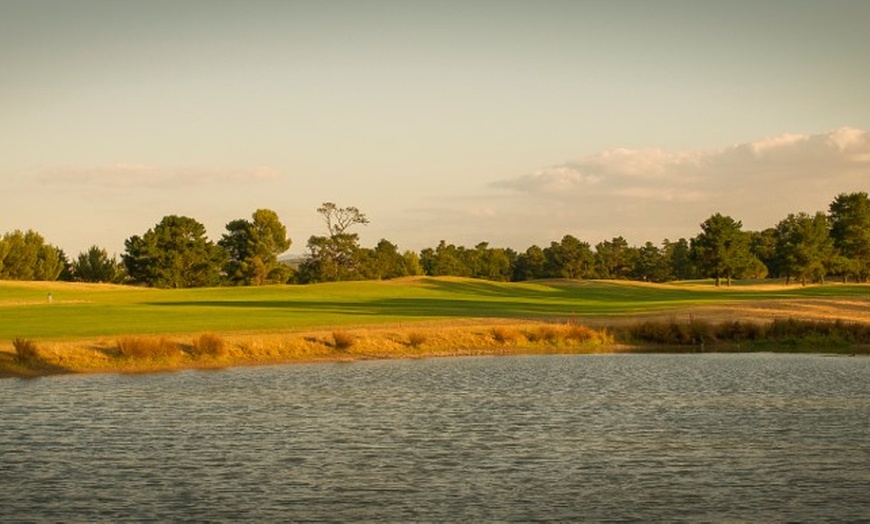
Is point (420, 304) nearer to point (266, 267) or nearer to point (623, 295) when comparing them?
point (623, 295)

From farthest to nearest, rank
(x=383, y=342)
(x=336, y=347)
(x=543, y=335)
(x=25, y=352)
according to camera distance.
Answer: (x=543, y=335), (x=383, y=342), (x=336, y=347), (x=25, y=352)

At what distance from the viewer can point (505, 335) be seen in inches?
2205

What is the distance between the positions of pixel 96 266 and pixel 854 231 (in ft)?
415

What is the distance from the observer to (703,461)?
2450 centimetres

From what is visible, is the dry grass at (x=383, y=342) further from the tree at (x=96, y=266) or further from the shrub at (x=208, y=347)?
the tree at (x=96, y=266)

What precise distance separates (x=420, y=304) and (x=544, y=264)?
113657 mm

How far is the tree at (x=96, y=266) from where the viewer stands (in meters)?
162

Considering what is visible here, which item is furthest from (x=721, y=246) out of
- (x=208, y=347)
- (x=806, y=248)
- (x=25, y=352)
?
(x=25, y=352)

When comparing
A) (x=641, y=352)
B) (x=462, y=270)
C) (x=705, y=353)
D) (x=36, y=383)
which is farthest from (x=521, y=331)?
(x=462, y=270)

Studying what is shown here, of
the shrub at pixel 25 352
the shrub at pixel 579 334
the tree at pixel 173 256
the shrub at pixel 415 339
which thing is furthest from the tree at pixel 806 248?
the shrub at pixel 25 352

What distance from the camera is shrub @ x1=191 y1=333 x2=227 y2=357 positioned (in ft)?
156

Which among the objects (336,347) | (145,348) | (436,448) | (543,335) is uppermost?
(145,348)

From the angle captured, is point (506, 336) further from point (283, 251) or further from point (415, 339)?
point (283, 251)

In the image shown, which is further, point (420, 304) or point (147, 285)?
point (147, 285)
